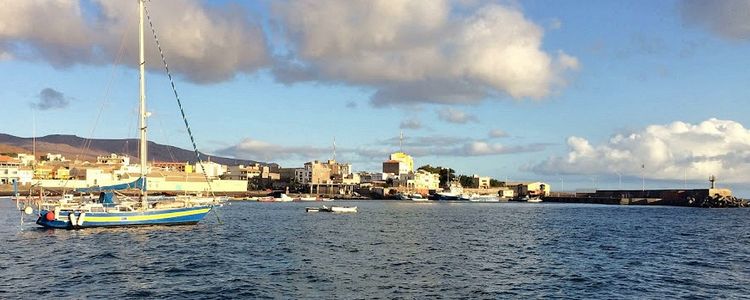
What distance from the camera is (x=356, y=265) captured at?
43125 millimetres

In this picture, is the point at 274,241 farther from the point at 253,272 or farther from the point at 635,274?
the point at 635,274

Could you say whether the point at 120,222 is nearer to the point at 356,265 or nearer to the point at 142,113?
the point at 142,113

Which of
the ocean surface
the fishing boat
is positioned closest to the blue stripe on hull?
the fishing boat

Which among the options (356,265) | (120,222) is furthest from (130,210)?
(356,265)

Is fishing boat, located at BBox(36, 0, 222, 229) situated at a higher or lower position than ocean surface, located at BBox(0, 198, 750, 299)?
higher

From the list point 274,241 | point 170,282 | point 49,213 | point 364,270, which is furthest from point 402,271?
point 49,213

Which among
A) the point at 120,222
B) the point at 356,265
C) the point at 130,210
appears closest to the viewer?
the point at 356,265

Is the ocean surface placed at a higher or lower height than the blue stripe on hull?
lower

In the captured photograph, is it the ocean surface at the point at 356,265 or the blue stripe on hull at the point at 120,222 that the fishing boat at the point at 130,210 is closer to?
the blue stripe on hull at the point at 120,222

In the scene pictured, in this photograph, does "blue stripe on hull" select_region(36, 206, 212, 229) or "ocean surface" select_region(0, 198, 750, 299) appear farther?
"blue stripe on hull" select_region(36, 206, 212, 229)

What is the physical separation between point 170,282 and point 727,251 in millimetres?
49770

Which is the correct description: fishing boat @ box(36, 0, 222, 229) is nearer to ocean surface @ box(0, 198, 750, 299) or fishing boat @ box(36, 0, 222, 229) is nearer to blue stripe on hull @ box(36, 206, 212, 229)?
blue stripe on hull @ box(36, 206, 212, 229)

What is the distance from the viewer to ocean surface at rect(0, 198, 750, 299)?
3403 cm

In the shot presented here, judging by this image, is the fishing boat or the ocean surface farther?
the fishing boat
